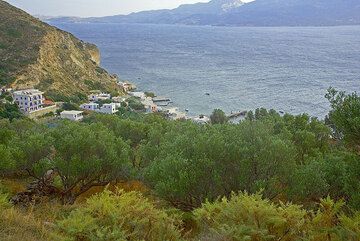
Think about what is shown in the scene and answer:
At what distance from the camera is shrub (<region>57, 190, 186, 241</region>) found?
8289 mm

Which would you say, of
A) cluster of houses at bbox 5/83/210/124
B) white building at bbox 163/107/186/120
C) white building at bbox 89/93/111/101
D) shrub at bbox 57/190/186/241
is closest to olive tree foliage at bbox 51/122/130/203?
shrub at bbox 57/190/186/241

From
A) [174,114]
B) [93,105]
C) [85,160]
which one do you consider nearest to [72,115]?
[93,105]

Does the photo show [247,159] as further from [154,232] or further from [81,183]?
[81,183]

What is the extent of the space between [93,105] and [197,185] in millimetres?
46952

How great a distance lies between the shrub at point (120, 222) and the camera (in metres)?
8.29

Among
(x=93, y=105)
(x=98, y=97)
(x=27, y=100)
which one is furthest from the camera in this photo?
(x=98, y=97)

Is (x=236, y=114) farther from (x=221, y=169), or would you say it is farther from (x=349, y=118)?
(x=349, y=118)

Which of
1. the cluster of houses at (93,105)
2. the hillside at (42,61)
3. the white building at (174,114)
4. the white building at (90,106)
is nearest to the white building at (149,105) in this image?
the cluster of houses at (93,105)

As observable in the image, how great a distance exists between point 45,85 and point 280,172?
180ft

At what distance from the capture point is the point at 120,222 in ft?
28.5

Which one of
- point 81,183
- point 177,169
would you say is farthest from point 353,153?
point 81,183

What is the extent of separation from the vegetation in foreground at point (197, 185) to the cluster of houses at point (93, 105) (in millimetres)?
31186

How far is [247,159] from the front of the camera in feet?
41.7

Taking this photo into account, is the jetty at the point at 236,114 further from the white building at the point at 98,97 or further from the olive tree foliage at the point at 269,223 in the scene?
the olive tree foliage at the point at 269,223
